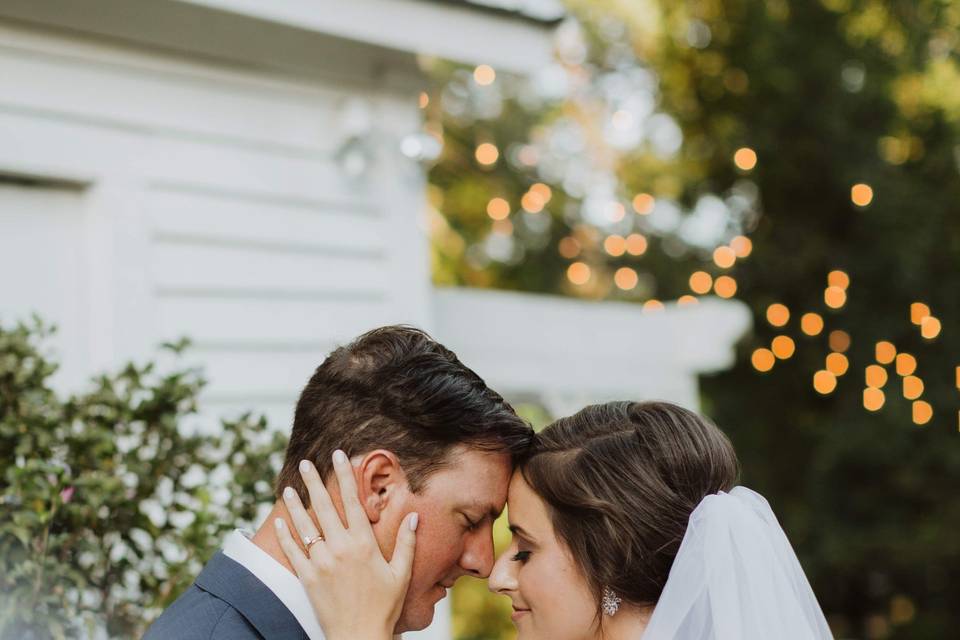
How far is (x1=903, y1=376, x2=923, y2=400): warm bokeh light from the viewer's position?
31.1 feet

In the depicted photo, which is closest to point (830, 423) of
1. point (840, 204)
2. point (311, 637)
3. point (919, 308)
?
point (919, 308)

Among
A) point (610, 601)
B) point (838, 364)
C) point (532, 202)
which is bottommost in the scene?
point (838, 364)

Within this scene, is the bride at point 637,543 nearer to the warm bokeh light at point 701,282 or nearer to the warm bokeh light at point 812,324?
the warm bokeh light at point 812,324

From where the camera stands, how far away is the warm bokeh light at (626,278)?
1137 cm

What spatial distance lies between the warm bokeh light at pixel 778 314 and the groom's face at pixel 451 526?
8.12 metres

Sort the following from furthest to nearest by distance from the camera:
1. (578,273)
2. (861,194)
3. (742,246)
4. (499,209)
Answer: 1. (499,209)
2. (578,273)
3. (742,246)
4. (861,194)

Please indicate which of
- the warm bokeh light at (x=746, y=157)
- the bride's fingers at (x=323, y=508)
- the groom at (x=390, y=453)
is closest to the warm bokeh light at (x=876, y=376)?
the warm bokeh light at (x=746, y=157)

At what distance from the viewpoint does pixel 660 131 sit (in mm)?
12273

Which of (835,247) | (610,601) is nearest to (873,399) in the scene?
(835,247)

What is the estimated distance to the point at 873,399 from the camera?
9562 mm

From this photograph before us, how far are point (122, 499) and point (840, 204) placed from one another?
8750 millimetres

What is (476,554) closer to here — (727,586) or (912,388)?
(727,586)

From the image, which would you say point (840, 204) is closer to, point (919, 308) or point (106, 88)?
point (919, 308)

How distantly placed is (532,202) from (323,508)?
935 cm
